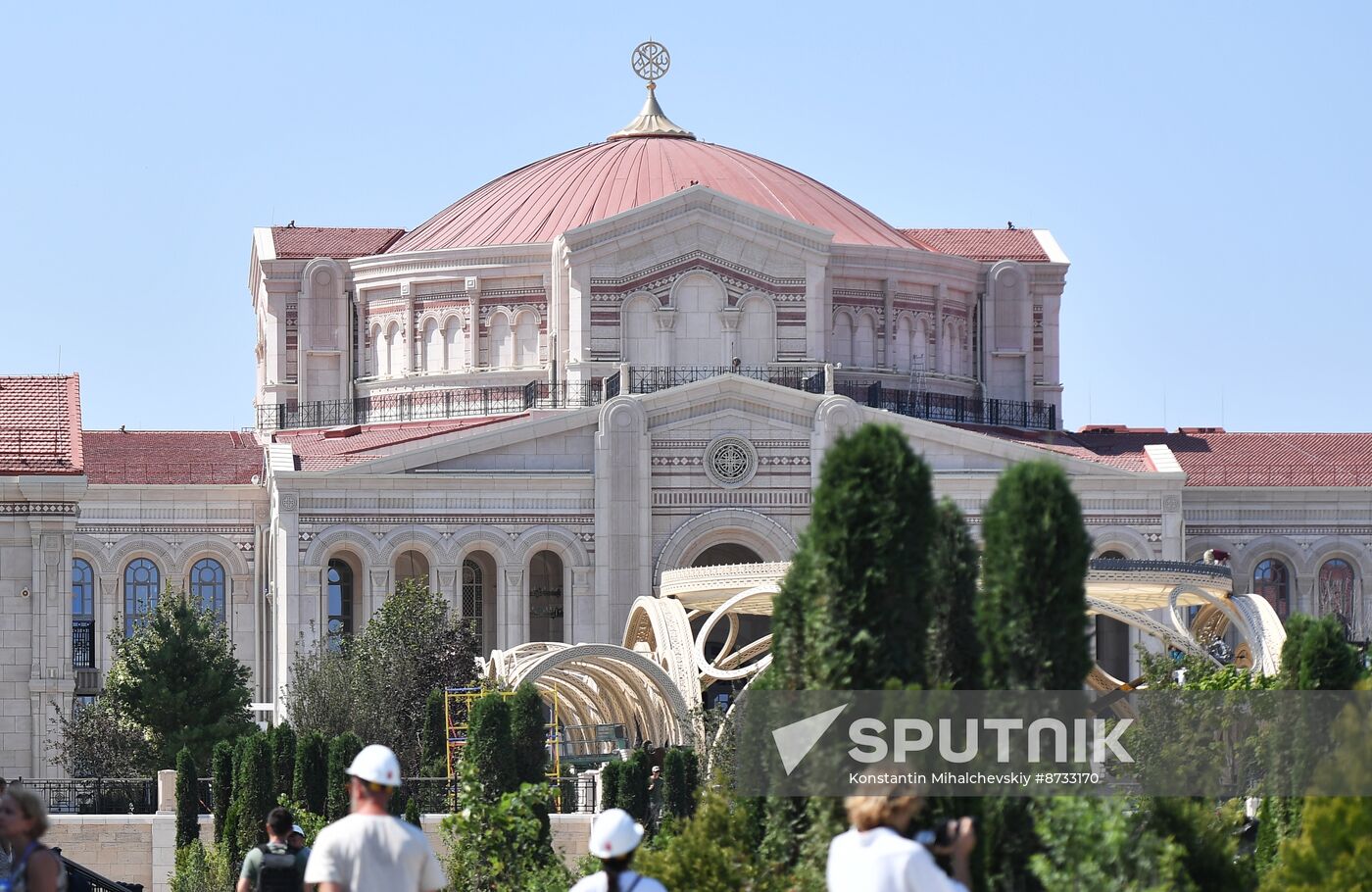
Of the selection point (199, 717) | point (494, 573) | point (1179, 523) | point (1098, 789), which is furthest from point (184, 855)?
point (1179, 523)

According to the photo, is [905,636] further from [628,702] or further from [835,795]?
[628,702]

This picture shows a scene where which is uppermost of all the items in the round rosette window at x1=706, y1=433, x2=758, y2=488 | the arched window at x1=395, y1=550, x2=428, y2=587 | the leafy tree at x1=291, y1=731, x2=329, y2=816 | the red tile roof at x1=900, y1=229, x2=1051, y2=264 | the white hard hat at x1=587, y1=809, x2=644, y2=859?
the red tile roof at x1=900, y1=229, x2=1051, y2=264

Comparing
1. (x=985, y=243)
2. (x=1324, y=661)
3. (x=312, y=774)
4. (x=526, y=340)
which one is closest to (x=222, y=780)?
(x=312, y=774)

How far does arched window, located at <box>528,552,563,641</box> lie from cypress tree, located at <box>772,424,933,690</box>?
52708mm

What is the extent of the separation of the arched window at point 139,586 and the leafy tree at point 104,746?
498 inches

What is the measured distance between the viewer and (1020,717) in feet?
83.4

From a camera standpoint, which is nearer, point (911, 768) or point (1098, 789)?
point (911, 768)

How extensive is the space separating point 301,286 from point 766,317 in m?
15.3

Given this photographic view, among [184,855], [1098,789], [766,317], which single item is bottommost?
[184,855]

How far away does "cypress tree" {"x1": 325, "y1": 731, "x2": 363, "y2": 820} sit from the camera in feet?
154

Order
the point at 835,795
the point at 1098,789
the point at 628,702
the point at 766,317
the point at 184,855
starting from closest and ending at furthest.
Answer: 1. the point at 835,795
2. the point at 1098,789
3. the point at 184,855
4. the point at 628,702
5. the point at 766,317

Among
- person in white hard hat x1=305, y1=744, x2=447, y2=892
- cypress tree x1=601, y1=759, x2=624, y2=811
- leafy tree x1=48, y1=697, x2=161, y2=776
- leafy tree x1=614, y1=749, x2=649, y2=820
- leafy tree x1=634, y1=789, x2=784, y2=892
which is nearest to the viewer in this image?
person in white hard hat x1=305, y1=744, x2=447, y2=892

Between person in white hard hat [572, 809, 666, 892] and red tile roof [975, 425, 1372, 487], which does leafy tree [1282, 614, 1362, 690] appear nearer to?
person in white hard hat [572, 809, 666, 892]

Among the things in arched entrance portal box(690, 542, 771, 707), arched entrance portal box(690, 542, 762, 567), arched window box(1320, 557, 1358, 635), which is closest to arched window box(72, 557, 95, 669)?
arched entrance portal box(690, 542, 771, 707)
